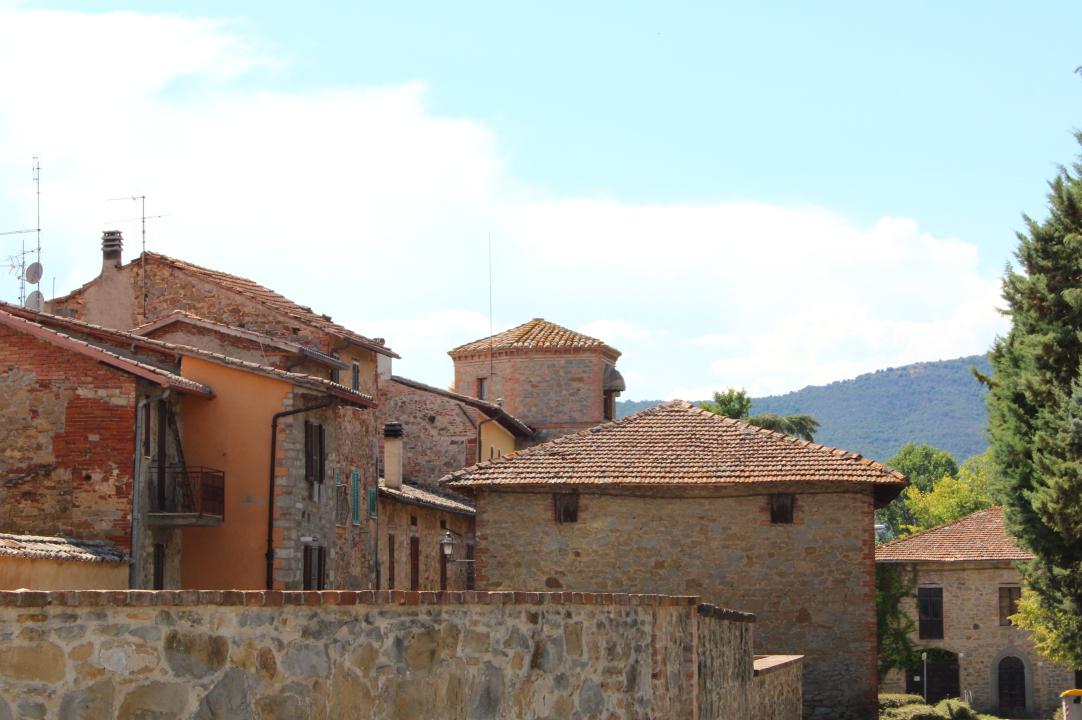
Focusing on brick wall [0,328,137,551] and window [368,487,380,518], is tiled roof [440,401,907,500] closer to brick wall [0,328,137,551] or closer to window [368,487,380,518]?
brick wall [0,328,137,551]

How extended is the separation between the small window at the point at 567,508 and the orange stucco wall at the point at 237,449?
231 inches

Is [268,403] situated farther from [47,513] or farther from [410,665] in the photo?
[410,665]

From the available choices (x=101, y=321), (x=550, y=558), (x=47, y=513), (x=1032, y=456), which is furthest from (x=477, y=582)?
(x=101, y=321)

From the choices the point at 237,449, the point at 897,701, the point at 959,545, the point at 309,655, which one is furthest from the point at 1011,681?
the point at 309,655

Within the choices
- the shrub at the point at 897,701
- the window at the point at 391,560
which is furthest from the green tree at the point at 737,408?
the window at the point at 391,560

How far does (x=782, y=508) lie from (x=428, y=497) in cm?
1703

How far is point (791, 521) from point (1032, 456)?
16.2 ft

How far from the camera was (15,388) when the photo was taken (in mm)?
29375

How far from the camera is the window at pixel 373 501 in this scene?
134 feet

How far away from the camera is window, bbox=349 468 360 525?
128 ft

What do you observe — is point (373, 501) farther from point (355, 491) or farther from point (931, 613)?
point (931, 613)

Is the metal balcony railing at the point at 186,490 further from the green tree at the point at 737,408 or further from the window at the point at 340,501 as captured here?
the green tree at the point at 737,408

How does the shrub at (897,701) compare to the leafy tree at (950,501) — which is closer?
the shrub at (897,701)

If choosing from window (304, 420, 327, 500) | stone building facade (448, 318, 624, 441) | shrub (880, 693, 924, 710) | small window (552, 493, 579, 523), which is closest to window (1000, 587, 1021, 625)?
shrub (880, 693, 924, 710)
